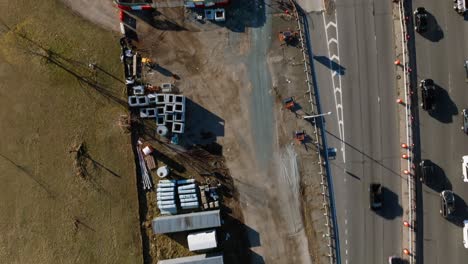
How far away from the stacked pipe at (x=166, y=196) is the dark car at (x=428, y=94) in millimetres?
22894

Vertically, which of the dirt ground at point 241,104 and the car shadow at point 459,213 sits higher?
the dirt ground at point 241,104

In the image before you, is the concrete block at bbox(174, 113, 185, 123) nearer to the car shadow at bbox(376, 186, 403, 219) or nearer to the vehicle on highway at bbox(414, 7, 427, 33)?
the car shadow at bbox(376, 186, 403, 219)

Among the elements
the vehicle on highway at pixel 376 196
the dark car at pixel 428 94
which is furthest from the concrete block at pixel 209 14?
the vehicle on highway at pixel 376 196

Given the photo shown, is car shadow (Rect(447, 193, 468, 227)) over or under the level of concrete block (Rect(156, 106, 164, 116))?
under

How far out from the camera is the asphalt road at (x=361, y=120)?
3703cm

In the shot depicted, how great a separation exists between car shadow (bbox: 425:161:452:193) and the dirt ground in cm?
1006

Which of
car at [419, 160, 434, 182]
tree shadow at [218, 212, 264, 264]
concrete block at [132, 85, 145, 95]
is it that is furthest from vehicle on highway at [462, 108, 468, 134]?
concrete block at [132, 85, 145, 95]

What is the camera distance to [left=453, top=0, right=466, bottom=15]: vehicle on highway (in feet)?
119

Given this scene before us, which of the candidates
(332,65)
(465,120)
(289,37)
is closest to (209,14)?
(289,37)

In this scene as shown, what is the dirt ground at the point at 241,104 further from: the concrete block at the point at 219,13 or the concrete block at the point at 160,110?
the concrete block at the point at 160,110

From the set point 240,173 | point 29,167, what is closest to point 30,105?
point 29,167

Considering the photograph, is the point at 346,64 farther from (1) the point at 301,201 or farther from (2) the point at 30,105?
(2) the point at 30,105

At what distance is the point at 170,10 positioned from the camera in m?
36.8

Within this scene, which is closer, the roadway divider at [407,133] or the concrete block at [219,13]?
the concrete block at [219,13]
